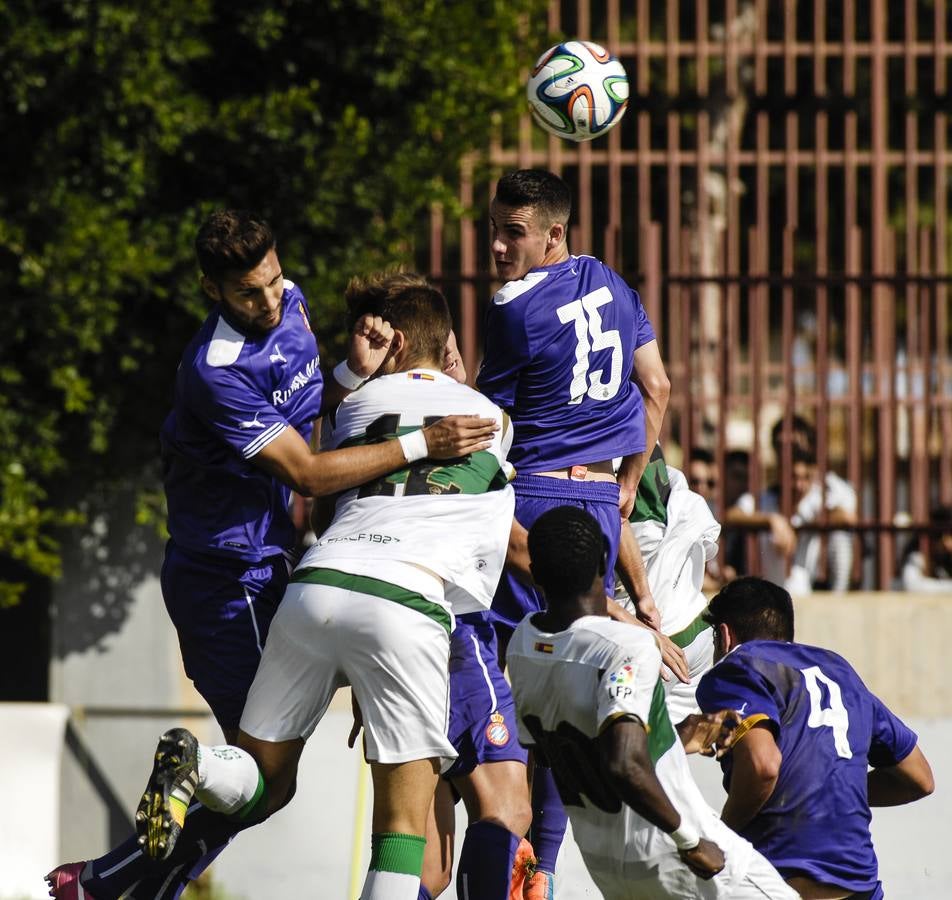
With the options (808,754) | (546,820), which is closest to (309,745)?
(546,820)

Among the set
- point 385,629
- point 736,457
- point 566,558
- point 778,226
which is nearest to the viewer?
point 566,558

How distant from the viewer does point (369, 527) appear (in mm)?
4770

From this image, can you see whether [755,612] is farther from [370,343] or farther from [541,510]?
[370,343]

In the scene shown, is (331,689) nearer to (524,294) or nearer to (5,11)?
(524,294)

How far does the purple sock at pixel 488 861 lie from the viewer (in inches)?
198

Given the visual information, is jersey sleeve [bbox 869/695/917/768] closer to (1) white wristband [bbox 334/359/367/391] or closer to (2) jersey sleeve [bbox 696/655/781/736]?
(2) jersey sleeve [bbox 696/655/781/736]

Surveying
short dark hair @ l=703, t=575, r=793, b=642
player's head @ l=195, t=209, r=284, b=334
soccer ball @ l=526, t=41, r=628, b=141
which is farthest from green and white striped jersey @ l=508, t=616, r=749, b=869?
soccer ball @ l=526, t=41, r=628, b=141

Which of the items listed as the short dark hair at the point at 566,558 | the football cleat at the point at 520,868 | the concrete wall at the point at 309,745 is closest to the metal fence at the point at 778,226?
the concrete wall at the point at 309,745

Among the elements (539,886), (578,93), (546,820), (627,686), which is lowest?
(539,886)

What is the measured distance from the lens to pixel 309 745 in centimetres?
902

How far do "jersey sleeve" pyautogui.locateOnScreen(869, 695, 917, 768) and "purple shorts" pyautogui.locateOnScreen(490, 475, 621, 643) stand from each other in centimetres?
98

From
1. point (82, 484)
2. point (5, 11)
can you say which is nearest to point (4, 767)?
point (82, 484)

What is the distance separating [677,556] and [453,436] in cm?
162

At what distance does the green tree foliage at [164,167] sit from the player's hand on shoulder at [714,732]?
17.0 feet
